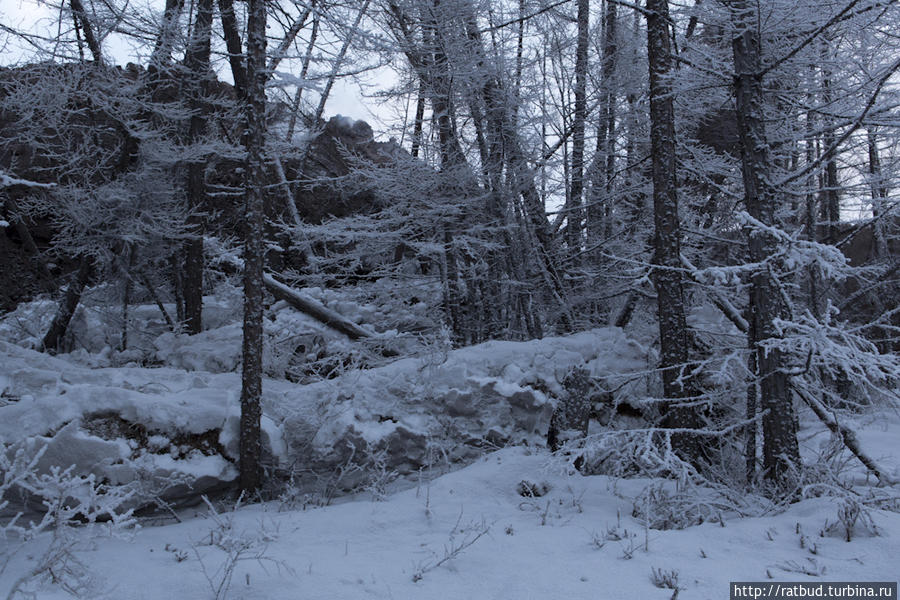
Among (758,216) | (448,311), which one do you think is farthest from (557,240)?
(758,216)

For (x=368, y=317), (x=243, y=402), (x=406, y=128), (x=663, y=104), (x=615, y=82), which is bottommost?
(x=243, y=402)

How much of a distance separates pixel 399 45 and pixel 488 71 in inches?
70.5

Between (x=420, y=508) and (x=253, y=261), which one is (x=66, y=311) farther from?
(x=420, y=508)

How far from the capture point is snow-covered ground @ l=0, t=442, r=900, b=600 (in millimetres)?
3348

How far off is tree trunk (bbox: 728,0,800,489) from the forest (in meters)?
0.03

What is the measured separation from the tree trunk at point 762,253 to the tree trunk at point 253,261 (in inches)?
177

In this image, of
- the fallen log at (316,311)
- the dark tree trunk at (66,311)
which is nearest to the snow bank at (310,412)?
the fallen log at (316,311)

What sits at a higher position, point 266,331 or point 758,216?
point 758,216

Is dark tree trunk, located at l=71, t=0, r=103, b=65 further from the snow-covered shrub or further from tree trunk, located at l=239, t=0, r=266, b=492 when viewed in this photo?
the snow-covered shrub

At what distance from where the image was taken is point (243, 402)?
230 inches

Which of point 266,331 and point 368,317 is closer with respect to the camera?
point 266,331

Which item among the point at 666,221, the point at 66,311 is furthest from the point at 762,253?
the point at 66,311

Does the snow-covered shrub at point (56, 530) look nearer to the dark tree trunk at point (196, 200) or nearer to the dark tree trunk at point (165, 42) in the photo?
the dark tree trunk at point (165, 42)

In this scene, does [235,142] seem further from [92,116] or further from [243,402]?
[243,402]
